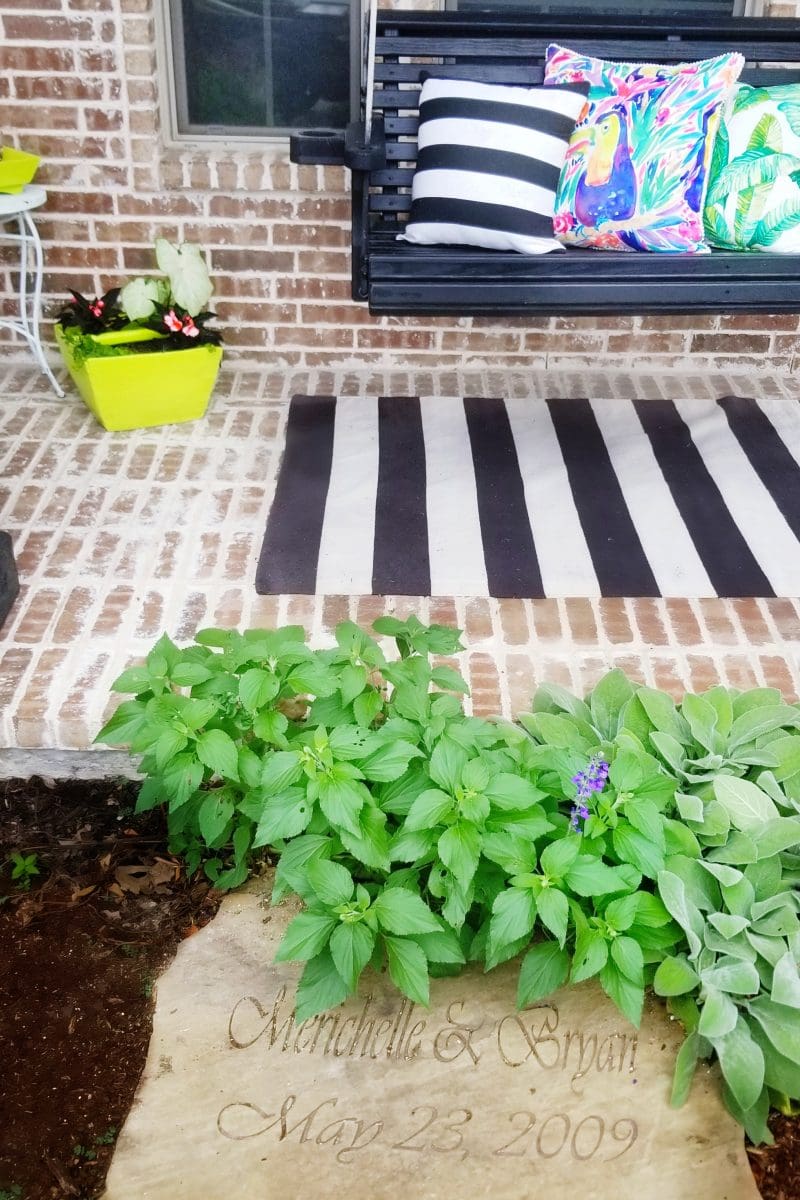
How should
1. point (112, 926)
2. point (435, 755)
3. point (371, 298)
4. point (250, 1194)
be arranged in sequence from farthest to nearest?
1. point (371, 298)
2. point (112, 926)
3. point (435, 755)
4. point (250, 1194)

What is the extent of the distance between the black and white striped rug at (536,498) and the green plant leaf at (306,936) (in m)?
1.03

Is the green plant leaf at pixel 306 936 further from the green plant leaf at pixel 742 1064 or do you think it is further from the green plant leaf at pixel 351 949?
the green plant leaf at pixel 742 1064

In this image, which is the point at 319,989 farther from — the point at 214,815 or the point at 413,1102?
the point at 214,815

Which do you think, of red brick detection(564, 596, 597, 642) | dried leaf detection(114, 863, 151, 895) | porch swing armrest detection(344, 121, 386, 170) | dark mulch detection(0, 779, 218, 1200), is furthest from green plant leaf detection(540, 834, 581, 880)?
porch swing armrest detection(344, 121, 386, 170)

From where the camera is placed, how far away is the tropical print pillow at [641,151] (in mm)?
2758

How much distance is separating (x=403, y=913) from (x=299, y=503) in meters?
1.44

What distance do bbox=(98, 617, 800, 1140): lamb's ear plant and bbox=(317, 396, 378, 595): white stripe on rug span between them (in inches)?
26.4

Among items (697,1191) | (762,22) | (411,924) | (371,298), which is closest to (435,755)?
(411,924)

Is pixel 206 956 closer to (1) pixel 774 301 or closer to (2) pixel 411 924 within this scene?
(2) pixel 411 924

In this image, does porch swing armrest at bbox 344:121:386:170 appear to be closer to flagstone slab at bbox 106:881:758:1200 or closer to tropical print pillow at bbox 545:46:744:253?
tropical print pillow at bbox 545:46:744:253

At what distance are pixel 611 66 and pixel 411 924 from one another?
227 centimetres

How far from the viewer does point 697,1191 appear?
1395mm

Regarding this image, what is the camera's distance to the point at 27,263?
10.7ft

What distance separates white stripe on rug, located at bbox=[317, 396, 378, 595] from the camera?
8.06 ft
